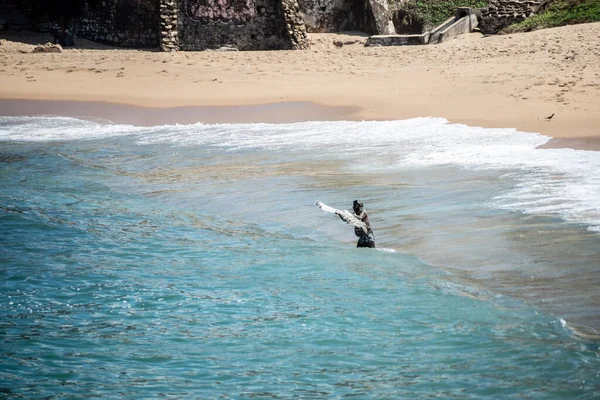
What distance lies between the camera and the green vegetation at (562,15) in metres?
22.8

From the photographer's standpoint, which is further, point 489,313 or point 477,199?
point 477,199

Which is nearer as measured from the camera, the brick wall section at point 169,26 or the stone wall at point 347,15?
the brick wall section at point 169,26

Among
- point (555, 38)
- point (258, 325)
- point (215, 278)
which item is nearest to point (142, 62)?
point (555, 38)

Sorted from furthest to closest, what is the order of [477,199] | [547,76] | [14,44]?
[14,44]
[547,76]
[477,199]

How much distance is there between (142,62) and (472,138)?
1232 cm

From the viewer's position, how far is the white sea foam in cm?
1030

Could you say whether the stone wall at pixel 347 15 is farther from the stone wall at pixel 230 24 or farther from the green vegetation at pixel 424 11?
the stone wall at pixel 230 24

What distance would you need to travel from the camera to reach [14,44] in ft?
89.8

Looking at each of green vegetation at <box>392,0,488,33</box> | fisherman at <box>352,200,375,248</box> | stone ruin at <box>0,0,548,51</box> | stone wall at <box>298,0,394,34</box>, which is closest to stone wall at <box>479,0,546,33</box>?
stone ruin at <box>0,0,548,51</box>

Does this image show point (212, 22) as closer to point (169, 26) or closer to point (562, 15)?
point (169, 26)

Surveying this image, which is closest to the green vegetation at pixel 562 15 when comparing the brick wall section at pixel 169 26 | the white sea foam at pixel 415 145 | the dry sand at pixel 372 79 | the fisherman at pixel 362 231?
the dry sand at pixel 372 79

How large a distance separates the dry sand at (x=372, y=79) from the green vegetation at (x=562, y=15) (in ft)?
3.93

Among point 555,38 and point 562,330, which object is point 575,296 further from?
point 555,38

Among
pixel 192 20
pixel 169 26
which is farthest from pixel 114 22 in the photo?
pixel 192 20
